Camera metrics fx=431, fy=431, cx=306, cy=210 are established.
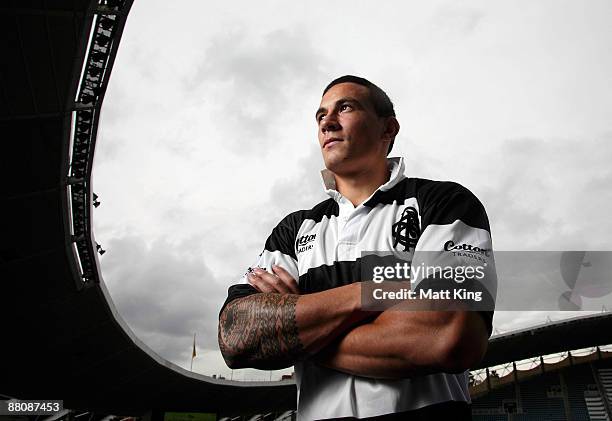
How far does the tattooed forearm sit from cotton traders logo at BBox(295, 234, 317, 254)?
31cm

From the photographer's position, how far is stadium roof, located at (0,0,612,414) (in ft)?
27.1

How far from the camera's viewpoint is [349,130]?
72.7 inches

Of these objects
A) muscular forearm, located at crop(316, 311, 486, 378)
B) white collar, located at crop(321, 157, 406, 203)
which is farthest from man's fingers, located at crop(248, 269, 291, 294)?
white collar, located at crop(321, 157, 406, 203)

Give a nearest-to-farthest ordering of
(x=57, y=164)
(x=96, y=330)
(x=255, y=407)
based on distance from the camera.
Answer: (x=57, y=164) → (x=96, y=330) → (x=255, y=407)

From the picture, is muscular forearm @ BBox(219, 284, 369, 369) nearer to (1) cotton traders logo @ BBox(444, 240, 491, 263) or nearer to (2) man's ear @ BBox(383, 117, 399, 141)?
(1) cotton traders logo @ BBox(444, 240, 491, 263)

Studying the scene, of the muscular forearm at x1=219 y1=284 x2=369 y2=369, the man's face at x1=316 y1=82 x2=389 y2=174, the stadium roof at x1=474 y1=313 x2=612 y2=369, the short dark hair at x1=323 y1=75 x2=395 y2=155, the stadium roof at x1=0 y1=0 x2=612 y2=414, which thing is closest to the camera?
the muscular forearm at x1=219 y1=284 x2=369 y2=369

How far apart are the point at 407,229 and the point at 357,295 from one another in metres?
0.36

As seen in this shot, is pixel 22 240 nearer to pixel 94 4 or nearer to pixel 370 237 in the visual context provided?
pixel 94 4

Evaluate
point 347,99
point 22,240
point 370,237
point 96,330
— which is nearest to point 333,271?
point 370,237

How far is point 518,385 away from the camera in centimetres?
2975

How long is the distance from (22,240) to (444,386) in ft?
44.1

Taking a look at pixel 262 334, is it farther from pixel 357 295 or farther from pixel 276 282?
pixel 357 295

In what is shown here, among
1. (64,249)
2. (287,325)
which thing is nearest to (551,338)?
(64,249)

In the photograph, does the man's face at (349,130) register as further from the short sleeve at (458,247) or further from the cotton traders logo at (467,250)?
the cotton traders logo at (467,250)
